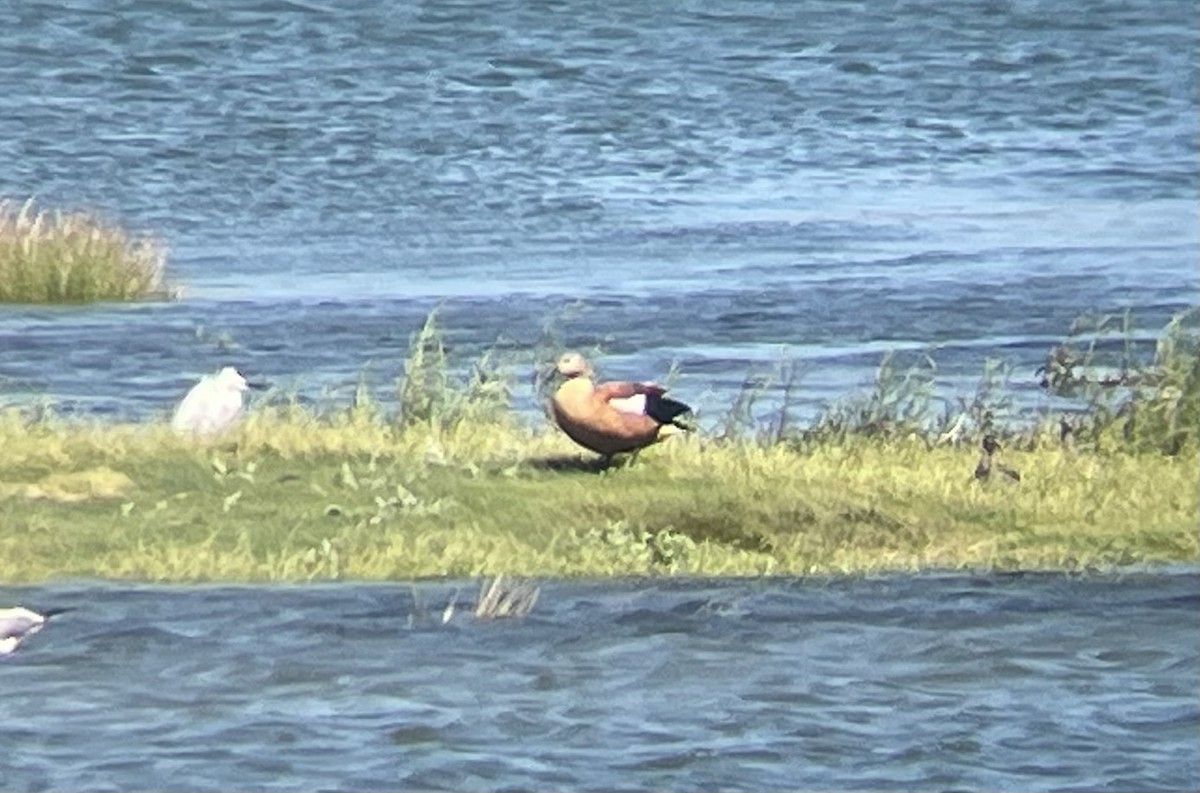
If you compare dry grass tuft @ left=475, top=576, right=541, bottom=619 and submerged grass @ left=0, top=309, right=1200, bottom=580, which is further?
submerged grass @ left=0, top=309, right=1200, bottom=580

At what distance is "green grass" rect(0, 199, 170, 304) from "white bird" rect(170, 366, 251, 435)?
392 millimetres

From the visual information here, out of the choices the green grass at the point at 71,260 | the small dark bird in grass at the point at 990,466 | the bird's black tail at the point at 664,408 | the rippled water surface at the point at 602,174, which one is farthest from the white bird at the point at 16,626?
the small dark bird in grass at the point at 990,466

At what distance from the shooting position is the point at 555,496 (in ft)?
33.9

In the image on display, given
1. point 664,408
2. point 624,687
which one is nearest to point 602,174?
point 664,408

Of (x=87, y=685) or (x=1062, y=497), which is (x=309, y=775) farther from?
(x=1062, y=497)

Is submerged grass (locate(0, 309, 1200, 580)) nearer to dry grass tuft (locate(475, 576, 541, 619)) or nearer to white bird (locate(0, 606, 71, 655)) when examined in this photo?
dry grass tuft (locate(475, 576, 541, 619))

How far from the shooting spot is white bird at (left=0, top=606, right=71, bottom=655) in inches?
339

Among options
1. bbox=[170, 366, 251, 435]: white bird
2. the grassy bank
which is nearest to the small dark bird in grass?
the grassy bank

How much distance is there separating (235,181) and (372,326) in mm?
734

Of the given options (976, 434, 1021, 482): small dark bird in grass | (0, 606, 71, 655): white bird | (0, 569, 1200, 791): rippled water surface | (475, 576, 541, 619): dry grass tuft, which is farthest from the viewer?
(976, 434, 1021, 482): small dark bird in grass

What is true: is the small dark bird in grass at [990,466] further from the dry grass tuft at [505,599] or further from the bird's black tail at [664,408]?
the dry grass tuft at [505,599]

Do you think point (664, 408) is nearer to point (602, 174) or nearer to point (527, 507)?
point (527, 507)

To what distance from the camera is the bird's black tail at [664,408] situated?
1014 centimetres

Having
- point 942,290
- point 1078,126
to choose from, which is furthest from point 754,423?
point 1078,126
